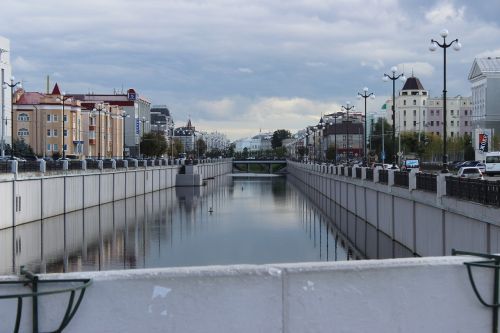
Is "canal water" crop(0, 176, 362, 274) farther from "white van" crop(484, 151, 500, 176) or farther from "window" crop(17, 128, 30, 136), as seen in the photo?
"window" crop(17, 128, 30, 136)

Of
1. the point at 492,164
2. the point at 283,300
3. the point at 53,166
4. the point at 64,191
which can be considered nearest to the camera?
the point at 283,300

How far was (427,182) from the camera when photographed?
26969 mm

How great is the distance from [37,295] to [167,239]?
3745 centimetres

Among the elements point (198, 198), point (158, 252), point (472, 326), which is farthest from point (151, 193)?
point (472, 326)

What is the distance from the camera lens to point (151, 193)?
84.9 meters

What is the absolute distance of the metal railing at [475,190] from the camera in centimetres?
1844

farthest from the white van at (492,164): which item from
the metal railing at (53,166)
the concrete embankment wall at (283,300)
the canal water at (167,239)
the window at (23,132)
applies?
the window at (23,132)

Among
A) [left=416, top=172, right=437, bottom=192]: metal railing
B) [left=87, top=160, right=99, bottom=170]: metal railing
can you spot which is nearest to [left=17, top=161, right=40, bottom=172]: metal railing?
[left=87, top=160, right=99, bottom=170]: metal railing

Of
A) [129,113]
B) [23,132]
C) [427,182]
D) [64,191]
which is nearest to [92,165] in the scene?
[64,191]

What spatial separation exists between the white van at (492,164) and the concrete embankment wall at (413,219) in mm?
12561

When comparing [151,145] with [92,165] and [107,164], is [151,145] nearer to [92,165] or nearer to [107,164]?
[107,164]

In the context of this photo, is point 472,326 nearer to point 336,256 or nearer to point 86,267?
point 86,267

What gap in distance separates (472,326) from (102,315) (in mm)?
2981

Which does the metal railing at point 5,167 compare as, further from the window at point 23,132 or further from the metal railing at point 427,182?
the window at point 23,132
